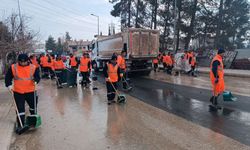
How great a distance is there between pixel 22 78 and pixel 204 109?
5.30 meters

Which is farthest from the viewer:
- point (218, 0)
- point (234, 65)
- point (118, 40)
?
point (218, 0)

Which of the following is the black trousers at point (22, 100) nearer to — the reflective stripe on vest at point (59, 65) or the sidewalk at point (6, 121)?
the sidewalk at point (6, 121)

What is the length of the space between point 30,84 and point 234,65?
2129 centimetres

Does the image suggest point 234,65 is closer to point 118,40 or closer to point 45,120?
point 118,40

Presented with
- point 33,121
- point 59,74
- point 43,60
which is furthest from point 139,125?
point 43,60

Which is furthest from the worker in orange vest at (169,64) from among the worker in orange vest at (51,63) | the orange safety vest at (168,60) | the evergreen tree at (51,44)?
the evergreen tree at (51,44)

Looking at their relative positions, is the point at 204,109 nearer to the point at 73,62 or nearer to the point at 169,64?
the point at 73,62

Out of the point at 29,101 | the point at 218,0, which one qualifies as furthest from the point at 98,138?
the point at 218,0

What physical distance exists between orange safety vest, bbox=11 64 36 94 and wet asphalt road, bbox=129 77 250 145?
4.12 meters

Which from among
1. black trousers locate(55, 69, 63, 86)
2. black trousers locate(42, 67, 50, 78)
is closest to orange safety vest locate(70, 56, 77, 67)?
black trousers locate(55, 69, 63, 86)

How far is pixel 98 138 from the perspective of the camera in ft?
19.9

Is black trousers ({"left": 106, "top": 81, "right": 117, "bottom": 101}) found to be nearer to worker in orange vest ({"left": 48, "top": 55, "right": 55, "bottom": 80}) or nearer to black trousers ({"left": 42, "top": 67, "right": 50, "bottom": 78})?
worker in orange vest ({"left": 48, "top": 55, "right": 55, "bottom": 80})

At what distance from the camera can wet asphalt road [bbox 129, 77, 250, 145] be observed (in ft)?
21.4

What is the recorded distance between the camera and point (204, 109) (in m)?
8.64
